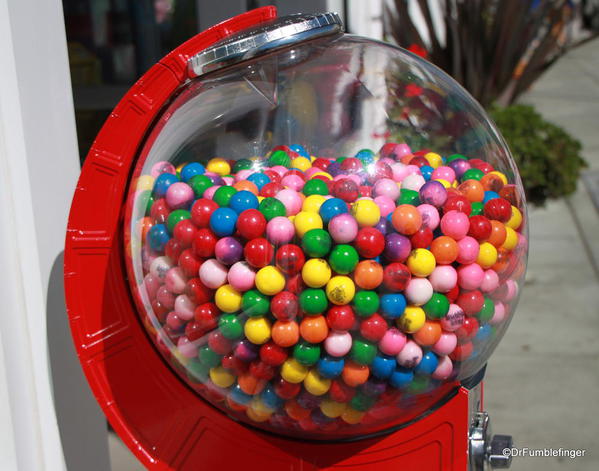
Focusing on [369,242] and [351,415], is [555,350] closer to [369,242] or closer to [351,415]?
[351,415]

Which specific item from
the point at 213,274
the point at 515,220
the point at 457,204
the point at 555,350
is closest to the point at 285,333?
the point at 213,274

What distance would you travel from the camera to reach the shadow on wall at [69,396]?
1.46 metres

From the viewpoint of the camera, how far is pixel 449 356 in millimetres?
1268

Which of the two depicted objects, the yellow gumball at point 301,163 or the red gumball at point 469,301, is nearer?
the red gumball at point 469,301

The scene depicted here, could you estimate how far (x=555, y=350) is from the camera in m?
4.05

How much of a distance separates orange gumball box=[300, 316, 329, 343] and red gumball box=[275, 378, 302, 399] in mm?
99

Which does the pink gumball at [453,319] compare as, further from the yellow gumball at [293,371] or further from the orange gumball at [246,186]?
the orange gumball at [246,186]

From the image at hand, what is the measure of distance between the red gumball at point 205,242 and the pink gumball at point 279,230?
0.10 m

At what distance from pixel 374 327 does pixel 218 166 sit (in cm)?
43

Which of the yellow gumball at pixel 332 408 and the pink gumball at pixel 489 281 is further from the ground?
the pink gumball at pixel 489 281

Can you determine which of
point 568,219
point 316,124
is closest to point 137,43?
point 568,219

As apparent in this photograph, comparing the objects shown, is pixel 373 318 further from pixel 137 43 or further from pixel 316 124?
pixel 137 43

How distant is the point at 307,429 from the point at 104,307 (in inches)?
16.9

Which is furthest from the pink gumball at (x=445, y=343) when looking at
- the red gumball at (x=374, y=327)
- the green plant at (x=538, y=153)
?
the green plant at (x=538, y=153)
